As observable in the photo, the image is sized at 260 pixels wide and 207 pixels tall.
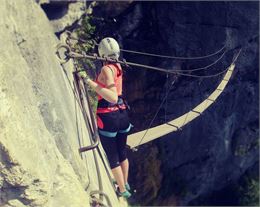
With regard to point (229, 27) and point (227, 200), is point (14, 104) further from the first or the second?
point (227, 200)

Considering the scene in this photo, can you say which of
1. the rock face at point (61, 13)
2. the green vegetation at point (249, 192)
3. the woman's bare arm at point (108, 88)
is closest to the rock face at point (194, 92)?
the green vegetation at point (249, 192)

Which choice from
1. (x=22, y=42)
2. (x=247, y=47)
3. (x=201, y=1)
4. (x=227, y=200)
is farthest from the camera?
(x=227, y=200)

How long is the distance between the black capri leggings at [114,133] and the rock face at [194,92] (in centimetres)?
331

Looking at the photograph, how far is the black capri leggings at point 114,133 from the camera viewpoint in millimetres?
5516

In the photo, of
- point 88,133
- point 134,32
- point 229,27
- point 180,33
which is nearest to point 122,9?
point 134,32

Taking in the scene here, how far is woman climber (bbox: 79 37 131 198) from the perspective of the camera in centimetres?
496

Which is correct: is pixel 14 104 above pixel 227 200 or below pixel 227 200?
above

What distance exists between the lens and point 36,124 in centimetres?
396

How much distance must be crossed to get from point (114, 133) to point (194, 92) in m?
4.12

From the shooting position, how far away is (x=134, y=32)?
30.2ft

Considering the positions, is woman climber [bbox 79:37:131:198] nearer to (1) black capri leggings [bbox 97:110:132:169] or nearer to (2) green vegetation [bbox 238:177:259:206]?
(1) black capri leggings [bbox 97:110:132:169]

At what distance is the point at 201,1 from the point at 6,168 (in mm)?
6471

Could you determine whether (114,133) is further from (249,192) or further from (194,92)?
(249,192)

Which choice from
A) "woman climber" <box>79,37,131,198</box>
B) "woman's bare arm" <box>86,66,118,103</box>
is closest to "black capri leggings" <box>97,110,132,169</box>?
"woman climber" <box>79,37,131,198</box>
